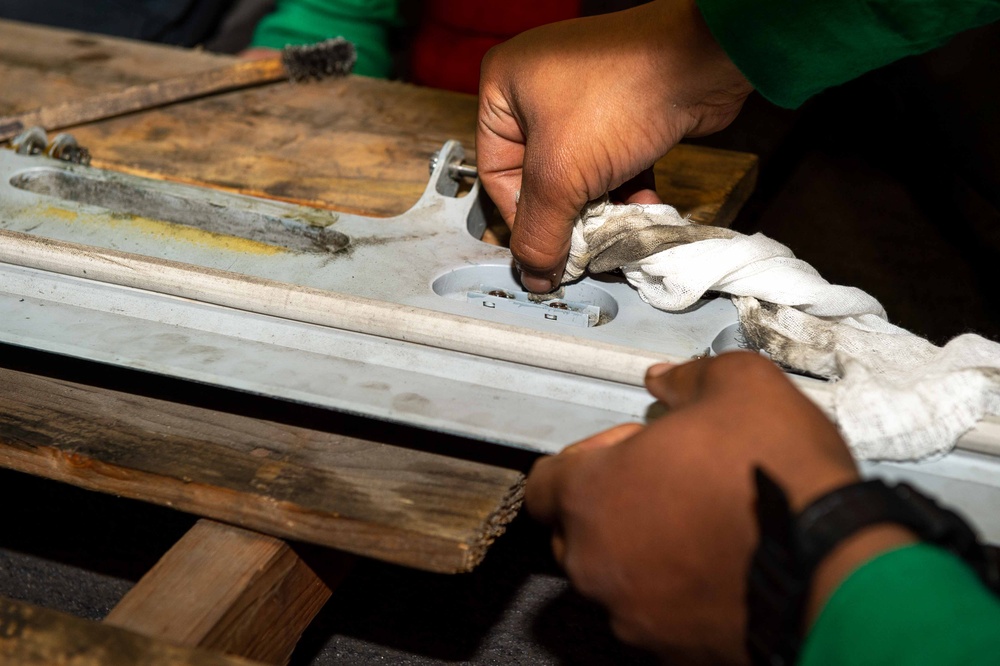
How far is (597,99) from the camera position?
86 cm

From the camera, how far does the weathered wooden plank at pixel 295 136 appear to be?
1240mm

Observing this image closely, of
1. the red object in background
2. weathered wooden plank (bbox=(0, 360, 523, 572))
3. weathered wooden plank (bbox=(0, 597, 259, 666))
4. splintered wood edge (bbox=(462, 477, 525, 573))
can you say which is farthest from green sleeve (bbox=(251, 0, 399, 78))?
weathered wooden plank (bbox=(0, 597, 259, 666))

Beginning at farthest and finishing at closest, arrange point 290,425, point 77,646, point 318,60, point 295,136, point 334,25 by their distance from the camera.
→ point 334,25
point 318,60
point 295,136
point 290,425
point 77,646

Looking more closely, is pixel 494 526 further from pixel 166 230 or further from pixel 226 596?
pixel 166 230

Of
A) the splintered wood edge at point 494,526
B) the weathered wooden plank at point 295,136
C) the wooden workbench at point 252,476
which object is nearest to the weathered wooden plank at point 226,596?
the wooden workbench at point 252,476

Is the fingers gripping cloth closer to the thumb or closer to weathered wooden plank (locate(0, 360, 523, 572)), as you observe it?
the thumb

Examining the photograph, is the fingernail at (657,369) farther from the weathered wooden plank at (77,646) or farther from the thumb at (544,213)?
the weathered wooden plank at (77,646)

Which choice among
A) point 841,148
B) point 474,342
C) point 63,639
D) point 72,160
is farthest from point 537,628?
point 841,148

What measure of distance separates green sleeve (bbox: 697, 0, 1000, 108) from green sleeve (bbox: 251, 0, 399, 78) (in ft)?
4.59

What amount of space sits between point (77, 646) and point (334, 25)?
1.70 m

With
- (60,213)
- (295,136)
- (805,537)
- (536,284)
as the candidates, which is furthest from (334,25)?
(805,537)

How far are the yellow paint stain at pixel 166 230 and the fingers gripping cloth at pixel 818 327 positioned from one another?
370 millimetres

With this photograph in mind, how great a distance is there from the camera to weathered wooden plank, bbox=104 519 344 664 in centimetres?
64

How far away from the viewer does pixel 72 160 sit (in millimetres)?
1255
